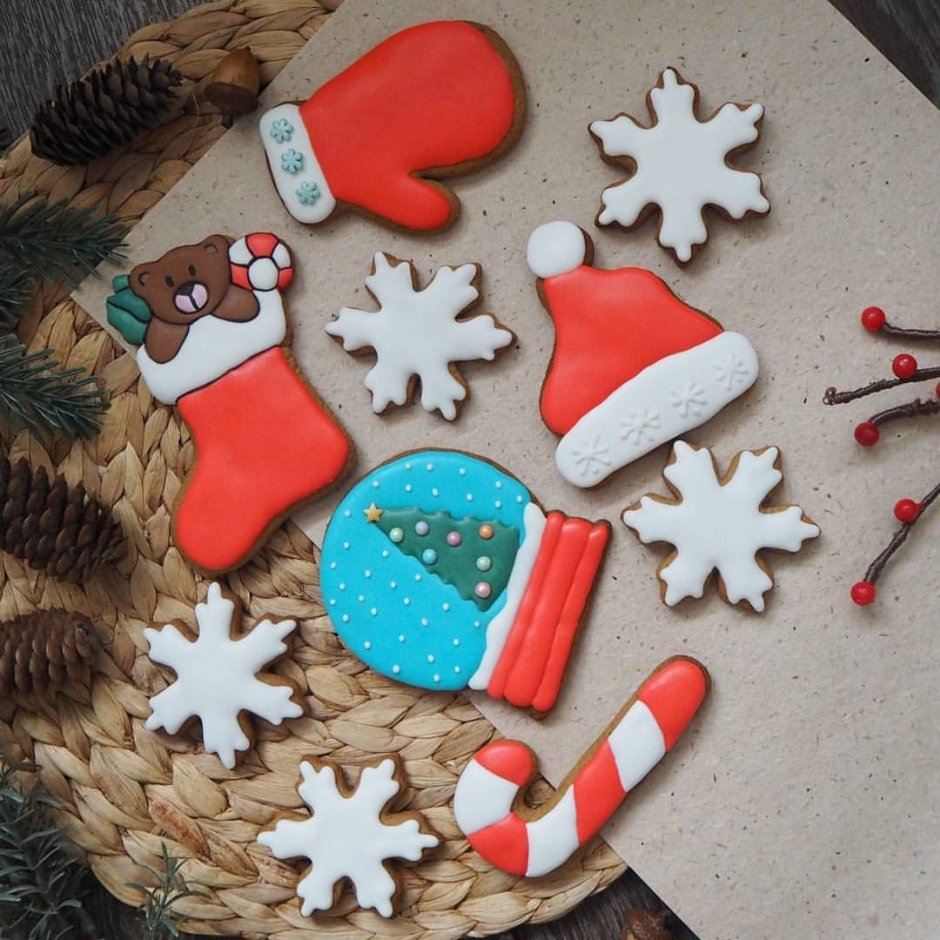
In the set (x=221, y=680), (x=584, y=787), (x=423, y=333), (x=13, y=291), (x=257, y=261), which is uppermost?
(x=13, y=291)

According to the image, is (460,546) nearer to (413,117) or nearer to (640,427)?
(640,427)

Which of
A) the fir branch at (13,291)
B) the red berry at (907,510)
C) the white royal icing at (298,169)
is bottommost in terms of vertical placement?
the red berry at (907,510)

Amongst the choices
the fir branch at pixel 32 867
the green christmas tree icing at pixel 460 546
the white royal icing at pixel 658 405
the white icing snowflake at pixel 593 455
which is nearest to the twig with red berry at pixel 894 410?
the white royal icing at pixel 658 405

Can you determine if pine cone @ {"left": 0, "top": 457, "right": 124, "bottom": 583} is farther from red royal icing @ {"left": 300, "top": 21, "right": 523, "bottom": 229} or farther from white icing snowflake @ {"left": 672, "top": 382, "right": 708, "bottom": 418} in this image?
white icing snowflake @ {"left": 672, "top": 382, "right": 708, "bottom": 418}

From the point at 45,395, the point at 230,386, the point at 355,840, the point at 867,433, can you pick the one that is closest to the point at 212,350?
the point at 230,386

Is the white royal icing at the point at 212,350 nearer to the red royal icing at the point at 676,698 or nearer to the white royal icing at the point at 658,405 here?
the white royal icing at the point at 658,405

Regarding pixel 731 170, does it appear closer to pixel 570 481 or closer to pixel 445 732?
pixel 570 481

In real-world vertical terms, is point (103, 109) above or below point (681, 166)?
above

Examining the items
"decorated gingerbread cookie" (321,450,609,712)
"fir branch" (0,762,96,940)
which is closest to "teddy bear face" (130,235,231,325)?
"decorated gingerbread cookie" (321,450,609,712)
